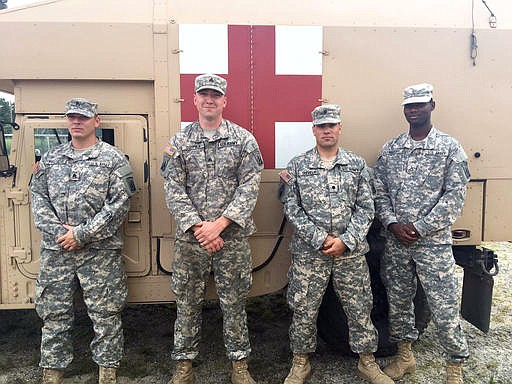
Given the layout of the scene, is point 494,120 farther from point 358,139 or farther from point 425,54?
point 358,139

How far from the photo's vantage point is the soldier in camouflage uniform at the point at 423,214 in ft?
8.43

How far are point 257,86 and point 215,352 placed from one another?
6.05ft

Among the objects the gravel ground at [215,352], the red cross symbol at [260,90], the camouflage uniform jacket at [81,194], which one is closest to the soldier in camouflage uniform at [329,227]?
the red cross symbol at [260,90]

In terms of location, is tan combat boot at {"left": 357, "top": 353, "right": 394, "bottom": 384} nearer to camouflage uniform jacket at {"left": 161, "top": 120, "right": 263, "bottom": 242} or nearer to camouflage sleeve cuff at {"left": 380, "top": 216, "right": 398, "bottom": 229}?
camouflage sleeve cuff at {"left": 380, "top": 216, "right": 398, "bottom": 229}

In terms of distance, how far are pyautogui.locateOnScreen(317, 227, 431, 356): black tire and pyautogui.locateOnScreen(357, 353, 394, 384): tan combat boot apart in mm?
237

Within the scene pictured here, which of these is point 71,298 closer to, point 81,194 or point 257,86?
point 81,194

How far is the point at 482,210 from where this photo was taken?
9.69ft

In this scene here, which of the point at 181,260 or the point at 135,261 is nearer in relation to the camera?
the point at 181,260

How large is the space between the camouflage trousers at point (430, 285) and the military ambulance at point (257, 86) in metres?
0.19

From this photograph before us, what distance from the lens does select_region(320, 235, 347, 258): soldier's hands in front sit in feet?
8.28

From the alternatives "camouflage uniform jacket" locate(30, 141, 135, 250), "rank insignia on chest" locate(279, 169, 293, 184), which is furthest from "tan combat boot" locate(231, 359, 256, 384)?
"rank insignia on chest" locate(279, 169, 293, 184)

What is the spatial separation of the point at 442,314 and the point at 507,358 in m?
1.02

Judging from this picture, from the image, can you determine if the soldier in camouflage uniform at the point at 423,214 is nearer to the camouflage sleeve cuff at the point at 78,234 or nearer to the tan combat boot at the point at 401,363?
the tan combat boot at the point at 401,363

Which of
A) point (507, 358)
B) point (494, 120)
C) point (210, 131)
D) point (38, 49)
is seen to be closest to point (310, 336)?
point (210, 131)
